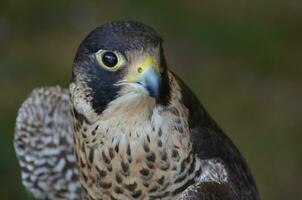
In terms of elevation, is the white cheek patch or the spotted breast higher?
the white cheek patch

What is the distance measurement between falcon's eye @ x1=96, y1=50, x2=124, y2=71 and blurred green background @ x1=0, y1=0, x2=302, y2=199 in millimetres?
3207

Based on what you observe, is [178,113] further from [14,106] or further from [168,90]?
[14,106]

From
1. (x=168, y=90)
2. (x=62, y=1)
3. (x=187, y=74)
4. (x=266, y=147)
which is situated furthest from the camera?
(x=62, y=1)

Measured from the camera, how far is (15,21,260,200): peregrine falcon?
3512 millimetres

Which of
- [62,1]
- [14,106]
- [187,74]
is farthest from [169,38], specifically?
[14,106]

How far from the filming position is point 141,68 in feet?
11.3

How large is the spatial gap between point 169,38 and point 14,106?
5.40 feet

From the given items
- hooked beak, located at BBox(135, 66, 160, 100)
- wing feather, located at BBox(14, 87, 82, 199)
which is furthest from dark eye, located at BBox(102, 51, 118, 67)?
wing feather, located at BBox(14, 87, 82, 199)

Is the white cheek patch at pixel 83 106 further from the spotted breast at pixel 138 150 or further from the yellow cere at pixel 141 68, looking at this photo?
the yellow cere at pixel 141 68

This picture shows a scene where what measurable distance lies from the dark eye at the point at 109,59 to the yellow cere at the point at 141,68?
0.29ft

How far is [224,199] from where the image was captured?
12.7 feet

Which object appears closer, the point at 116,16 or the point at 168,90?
the point at 168,90

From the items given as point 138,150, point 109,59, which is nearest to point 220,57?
point 138,150

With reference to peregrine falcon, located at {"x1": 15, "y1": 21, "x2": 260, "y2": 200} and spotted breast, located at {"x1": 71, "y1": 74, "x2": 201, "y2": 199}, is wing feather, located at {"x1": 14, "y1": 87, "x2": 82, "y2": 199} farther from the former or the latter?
spotted breast, located at {"x1": 71, "y1": 74, "x2": 201, "y2": 199}
